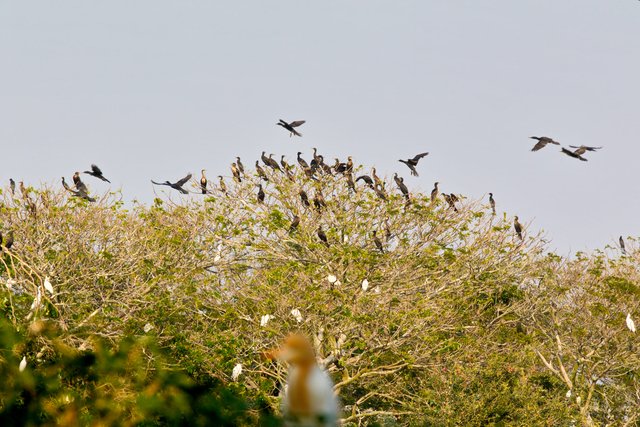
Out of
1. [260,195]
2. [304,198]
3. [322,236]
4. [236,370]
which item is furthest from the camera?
[260,195]

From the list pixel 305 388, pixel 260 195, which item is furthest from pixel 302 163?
pixel 305 388

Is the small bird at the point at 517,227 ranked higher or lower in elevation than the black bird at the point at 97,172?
lower

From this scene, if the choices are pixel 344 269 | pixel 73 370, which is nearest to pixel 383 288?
pixel 344 269

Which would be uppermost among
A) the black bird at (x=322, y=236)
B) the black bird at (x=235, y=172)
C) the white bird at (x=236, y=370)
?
the black bird at (x=235, y=172)

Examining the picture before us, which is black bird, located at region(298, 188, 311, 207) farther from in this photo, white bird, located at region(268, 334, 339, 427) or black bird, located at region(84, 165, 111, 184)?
white bird, located at region(268, 334, 339, 427)

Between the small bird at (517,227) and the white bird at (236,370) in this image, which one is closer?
the white bird at (236,370)

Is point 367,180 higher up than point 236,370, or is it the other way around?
point 367,180

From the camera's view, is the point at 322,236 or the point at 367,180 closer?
the point at 322,236

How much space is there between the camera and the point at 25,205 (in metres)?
28.4

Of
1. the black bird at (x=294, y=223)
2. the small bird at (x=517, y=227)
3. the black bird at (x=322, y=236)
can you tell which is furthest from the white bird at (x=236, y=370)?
the small bird at (x=517, y=227)

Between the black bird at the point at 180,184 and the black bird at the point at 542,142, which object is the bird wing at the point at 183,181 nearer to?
the black bird at the point at 180,184

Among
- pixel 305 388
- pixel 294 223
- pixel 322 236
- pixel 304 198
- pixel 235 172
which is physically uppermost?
pixel 235 172

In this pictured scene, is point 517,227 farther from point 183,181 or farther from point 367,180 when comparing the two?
point 183,181

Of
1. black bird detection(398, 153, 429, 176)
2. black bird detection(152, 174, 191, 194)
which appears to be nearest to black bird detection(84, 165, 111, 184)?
black bird detection(152, 174, 191, 194)
